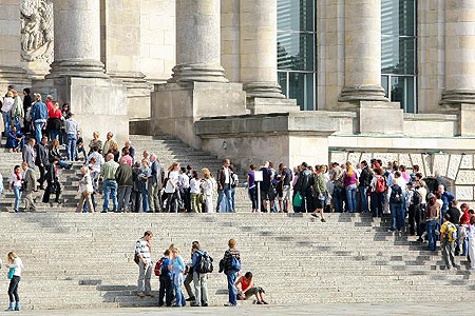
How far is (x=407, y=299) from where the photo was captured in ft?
144

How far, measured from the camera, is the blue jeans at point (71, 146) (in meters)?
50.4

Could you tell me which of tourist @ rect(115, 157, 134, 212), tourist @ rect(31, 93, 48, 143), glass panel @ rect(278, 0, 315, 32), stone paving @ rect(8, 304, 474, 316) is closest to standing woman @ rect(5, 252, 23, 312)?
stone paving @ rect(8, 304, 474, 316)

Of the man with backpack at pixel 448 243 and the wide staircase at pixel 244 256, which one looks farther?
the man with backpack at pixel 448 243

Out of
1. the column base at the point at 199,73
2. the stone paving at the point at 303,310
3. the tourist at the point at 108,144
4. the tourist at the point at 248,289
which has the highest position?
the column base at the point at 199,73

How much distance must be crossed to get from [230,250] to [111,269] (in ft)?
9.46

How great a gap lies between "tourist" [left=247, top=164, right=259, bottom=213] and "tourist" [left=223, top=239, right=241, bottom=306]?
931cm

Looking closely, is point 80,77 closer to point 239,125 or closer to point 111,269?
point 239,125

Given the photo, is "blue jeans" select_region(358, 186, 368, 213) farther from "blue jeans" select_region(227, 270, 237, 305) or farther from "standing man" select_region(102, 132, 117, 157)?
"blue jeans" select_region(227, 270, 237, 305)

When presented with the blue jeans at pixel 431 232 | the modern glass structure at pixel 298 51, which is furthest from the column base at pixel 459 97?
the blue jeans at pixel 431 232

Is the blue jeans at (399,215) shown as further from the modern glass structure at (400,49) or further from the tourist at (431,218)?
the modern glass structure at (400,49)

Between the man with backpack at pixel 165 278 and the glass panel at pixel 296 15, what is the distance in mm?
27176

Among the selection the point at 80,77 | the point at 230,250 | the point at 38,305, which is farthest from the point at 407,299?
the point at 80,77

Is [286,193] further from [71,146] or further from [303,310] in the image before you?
[303,310]

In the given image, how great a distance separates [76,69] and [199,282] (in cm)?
1419
